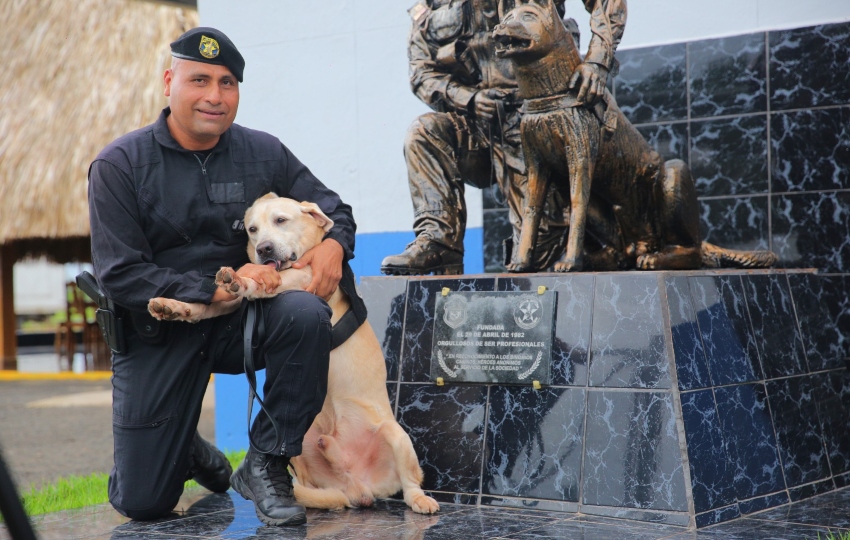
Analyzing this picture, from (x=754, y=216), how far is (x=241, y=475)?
10.5 ft

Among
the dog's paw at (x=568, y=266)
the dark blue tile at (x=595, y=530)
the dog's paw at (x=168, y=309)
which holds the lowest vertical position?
the dark blue tile at (x=595, y=530)

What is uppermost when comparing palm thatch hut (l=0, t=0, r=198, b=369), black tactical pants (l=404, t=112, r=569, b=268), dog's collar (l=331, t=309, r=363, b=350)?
palm thatch hut (l=0, t=0, r=198, b=369)

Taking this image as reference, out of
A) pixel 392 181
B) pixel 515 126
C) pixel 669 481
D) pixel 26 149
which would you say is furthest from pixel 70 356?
pixel 669 481

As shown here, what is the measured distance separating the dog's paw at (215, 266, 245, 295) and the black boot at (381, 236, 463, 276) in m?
1.11

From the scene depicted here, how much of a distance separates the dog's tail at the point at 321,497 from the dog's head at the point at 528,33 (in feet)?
6.25

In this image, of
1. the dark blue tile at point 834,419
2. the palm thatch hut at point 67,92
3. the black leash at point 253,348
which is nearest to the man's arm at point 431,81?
the black leash at point 253,348

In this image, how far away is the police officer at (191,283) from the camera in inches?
132

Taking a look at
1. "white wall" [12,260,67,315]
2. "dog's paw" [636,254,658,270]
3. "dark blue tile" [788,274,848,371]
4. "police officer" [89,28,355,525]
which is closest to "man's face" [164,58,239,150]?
"police officer" [89,28,355,525]

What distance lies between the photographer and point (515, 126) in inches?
177

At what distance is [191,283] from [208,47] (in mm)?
892

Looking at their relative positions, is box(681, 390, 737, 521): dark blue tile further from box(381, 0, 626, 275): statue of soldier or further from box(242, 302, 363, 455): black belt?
box(242, 302, 363, 455): black belt

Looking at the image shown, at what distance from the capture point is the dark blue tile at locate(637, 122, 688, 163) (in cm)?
543

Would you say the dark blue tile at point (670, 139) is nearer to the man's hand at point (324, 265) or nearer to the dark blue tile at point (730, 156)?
the dark blue tile at point (730, 156)

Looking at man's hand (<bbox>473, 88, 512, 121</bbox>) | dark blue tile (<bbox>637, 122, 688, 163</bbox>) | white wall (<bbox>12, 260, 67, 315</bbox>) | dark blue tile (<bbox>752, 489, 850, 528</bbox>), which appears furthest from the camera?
white wall (<bbox>12, 260, 67, 315</bbox>)
